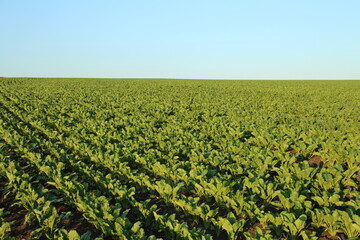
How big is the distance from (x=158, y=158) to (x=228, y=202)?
8.87 ft

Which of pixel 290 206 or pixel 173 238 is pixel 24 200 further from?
pixel 290 206

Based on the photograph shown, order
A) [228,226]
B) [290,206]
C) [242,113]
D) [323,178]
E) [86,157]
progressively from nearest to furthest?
[228,226] < [290,206] < [323,178] < [86,157] < [242,113]

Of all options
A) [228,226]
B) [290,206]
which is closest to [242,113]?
[290,206]

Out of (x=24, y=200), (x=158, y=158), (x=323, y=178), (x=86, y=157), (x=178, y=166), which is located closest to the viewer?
→ (x=24, y=200)

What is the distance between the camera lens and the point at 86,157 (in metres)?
7.62

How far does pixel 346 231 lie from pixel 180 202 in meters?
2.77

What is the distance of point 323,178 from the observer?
5.51 meters

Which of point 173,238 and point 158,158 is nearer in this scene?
point 173,238

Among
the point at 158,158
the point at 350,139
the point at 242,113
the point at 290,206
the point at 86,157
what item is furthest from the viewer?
the point at 242,113

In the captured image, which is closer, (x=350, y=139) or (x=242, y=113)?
(x=350, y=139)

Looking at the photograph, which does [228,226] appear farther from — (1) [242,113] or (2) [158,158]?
(1) [242,113]

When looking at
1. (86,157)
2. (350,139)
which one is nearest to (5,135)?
(86,157)

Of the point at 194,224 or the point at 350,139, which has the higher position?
the point at 350,139

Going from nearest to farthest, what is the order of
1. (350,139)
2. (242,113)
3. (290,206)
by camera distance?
(290,206), (350,139), (242,113)
